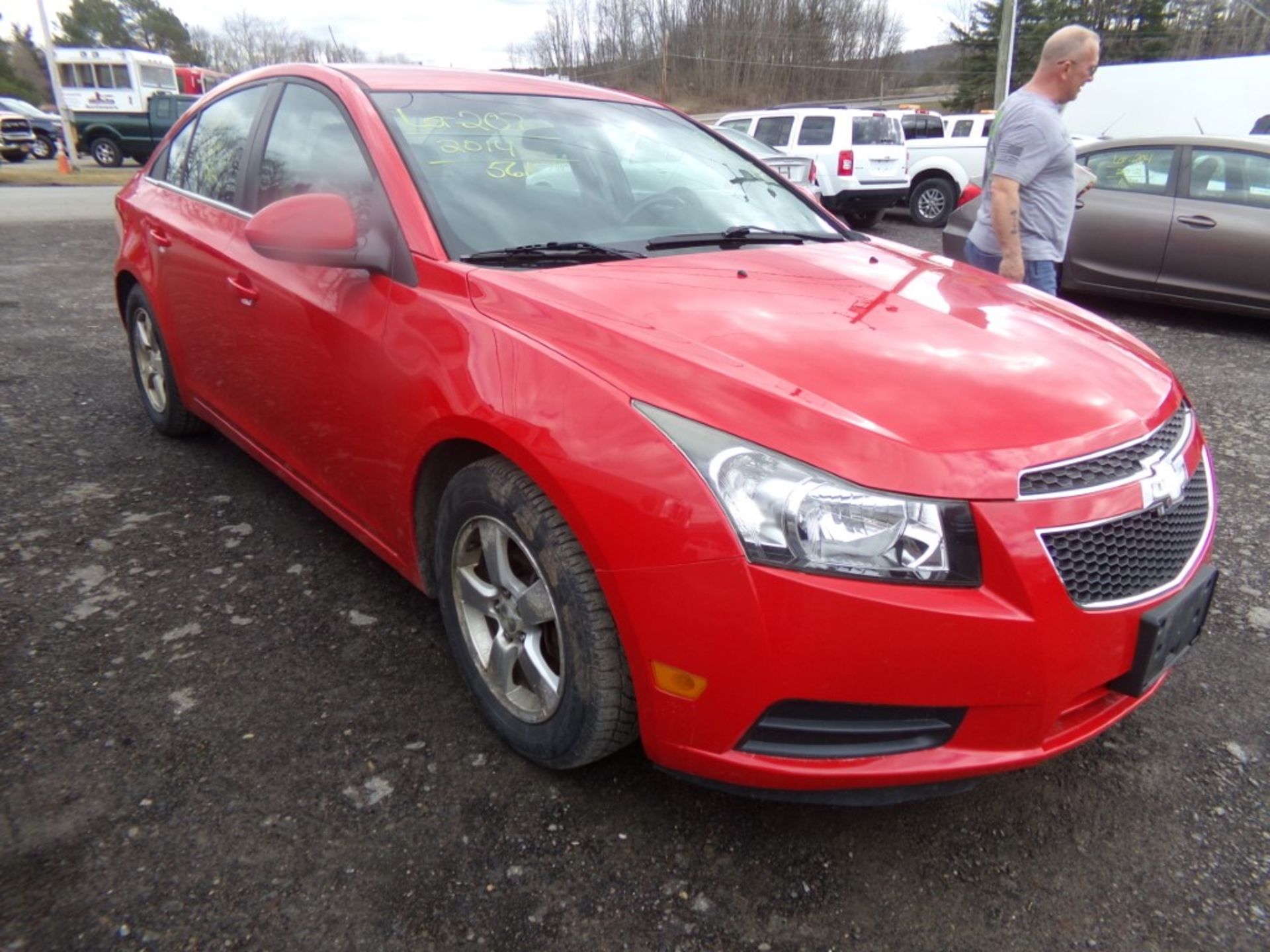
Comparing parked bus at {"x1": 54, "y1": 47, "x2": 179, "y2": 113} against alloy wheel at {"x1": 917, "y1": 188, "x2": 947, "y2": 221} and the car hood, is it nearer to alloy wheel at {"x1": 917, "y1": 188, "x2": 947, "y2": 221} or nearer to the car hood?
alloy wheel at {"x1": 917, "y1": 188, "x2": 947, "y2": 221}

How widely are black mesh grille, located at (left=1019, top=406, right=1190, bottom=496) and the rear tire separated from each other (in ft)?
40.3

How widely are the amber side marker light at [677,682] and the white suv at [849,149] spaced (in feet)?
39.6

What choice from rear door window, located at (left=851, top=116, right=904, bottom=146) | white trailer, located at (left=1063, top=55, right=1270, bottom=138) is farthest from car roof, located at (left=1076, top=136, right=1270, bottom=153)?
white trailer, located at (left=1063, top=55, right=1270, bottom=138)

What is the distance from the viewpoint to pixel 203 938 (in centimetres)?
171

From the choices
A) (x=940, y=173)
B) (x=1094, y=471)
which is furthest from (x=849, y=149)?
(x=1094, y=471)

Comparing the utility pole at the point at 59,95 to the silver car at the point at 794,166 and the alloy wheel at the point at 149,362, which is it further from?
the alloy wheel at the point at 149,362

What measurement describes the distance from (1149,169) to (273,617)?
23.8ft

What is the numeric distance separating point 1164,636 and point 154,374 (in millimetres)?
4059

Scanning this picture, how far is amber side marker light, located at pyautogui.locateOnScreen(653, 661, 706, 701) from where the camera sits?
68.1 inches

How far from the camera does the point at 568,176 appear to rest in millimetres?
2744

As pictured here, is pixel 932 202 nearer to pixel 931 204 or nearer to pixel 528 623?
pixel 931 204

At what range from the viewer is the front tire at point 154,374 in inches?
154

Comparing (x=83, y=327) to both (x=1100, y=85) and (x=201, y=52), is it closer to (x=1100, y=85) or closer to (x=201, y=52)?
(x=1100, y=85)

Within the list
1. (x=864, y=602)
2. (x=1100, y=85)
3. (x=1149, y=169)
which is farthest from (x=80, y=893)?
(x=1100, y=85)
